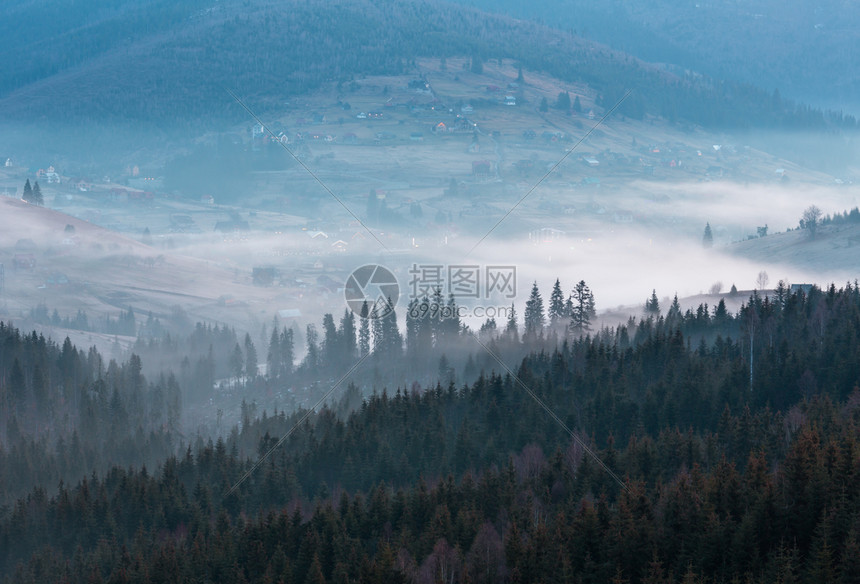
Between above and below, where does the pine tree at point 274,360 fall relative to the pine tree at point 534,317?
below

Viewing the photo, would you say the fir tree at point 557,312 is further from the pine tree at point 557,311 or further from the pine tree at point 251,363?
the pine tree at point 251,363

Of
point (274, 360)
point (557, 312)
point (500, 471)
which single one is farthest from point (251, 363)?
point (500, 471)

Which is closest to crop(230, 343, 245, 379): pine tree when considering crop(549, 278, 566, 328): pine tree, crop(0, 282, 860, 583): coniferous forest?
crop(0, 282, 860, 583): coniferous forest

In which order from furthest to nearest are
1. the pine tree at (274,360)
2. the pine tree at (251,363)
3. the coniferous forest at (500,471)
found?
the pine tree at (251,363) < the pine tree at (274,360) < the coniferous forest at (500,471)

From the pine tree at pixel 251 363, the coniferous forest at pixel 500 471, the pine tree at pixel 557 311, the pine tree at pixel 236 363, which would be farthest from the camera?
the pine tree at pixel 236 363

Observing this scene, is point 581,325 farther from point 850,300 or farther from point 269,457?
point 269,457

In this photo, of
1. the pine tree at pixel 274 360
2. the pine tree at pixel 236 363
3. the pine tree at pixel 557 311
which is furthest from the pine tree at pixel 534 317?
the pine tree at pixel 236 363

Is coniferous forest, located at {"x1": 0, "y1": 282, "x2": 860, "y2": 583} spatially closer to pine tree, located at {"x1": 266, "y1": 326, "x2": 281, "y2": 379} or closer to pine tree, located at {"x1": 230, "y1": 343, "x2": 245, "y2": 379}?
pine tree, located at {"x1": 230, "y1": 343, "x2": 245, "y2": 379}

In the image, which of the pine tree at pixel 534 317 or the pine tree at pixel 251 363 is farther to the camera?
the pine tree at pixel 251 363

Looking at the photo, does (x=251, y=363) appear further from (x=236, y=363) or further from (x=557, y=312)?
(x=557, y=312)

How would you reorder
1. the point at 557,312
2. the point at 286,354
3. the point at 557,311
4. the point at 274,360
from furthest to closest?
the point at 274,360 → the point at 286,354 → the point at 557,312 → the point at 557,311
